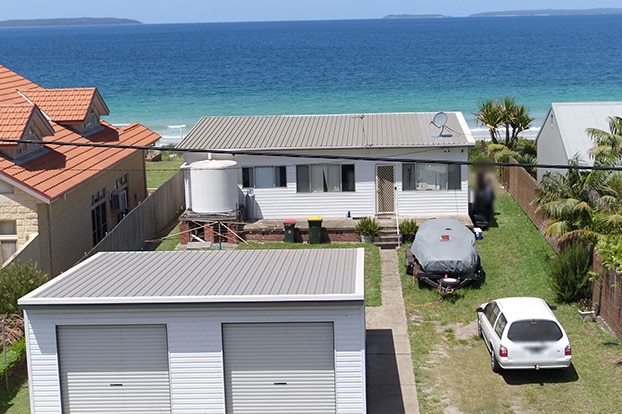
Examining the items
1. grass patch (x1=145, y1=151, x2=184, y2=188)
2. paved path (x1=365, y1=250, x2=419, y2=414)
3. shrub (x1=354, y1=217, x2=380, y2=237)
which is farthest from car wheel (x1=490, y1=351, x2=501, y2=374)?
grass patch (x1=145, y1=151, x2=184, y2=188)

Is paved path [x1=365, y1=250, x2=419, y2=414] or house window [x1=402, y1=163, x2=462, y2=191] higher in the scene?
house window [x1=402, y1=163, x2=462, y2=191]

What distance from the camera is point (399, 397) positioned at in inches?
715

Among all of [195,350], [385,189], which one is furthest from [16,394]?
[385,189]

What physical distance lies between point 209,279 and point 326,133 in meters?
15.7

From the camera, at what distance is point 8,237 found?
24.8 meters

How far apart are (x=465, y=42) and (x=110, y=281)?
174 metres

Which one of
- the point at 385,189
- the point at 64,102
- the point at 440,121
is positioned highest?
the point at 64,102

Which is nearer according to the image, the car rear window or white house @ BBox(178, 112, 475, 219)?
the car rear window

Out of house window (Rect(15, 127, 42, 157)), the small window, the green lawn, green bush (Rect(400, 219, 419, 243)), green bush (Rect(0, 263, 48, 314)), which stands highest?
house window (Rect(15, 127, 42, 157))

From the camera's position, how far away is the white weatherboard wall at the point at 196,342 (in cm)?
1625

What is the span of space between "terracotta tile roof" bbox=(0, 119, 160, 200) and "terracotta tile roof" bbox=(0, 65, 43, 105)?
160cm

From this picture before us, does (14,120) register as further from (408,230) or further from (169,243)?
(408,230)

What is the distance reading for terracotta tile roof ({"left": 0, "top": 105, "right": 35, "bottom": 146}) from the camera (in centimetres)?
2486

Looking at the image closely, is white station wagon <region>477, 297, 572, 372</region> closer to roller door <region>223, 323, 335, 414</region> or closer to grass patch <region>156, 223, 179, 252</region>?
roller door <region>223, 323, 335, 414</region>
